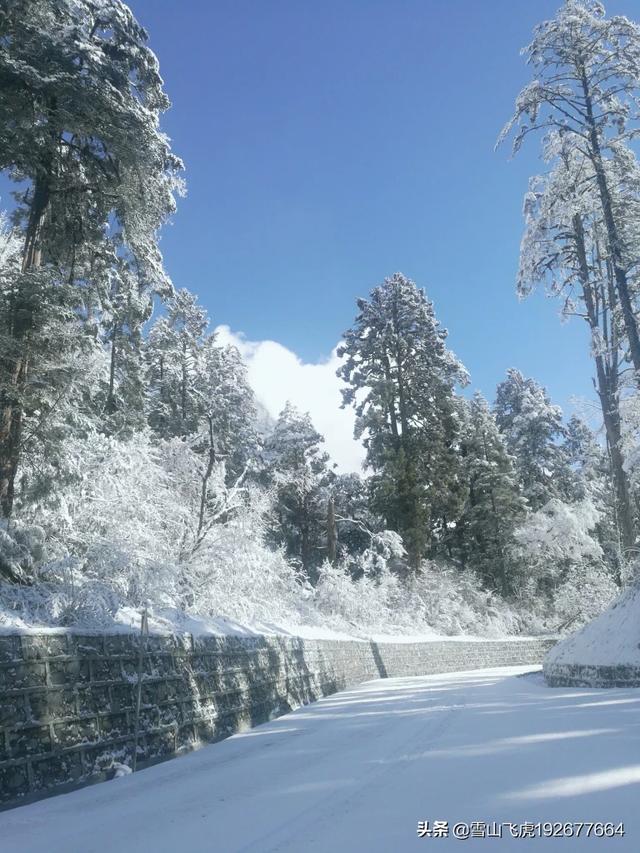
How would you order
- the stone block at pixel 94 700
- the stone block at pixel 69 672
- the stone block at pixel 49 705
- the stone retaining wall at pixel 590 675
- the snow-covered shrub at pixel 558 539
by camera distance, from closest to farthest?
the stone block at pixel 49 705 → the stone block at pixel 69 672 → the stone block at pixel 94 700 → the stone retaining wall at pixel 590 675 → the snow-covered shrub at pixel 558 539

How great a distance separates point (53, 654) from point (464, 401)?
3609 cm

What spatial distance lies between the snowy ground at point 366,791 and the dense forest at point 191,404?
2420 millimetres

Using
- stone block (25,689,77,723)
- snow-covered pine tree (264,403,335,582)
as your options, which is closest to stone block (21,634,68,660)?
stone block (25,689,77,723)

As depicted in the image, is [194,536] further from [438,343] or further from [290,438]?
[438,343]

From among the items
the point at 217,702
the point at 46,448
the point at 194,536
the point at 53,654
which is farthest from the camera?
the point at 194,536

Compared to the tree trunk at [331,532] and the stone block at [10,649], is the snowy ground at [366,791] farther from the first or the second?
the tree trunk at [331,532]

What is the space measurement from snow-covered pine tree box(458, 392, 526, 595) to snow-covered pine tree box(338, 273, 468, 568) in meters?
1.65

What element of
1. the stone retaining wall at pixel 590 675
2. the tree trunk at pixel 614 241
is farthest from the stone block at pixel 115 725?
the tree trunk at pixel 614 241

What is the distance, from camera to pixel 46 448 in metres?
9.80

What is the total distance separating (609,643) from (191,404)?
24755 millimetres

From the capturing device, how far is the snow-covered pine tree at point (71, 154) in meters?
8.91

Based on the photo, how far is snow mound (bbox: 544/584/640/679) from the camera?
10.3 metres

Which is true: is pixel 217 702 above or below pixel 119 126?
below

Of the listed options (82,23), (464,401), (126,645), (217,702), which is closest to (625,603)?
(217,702)
